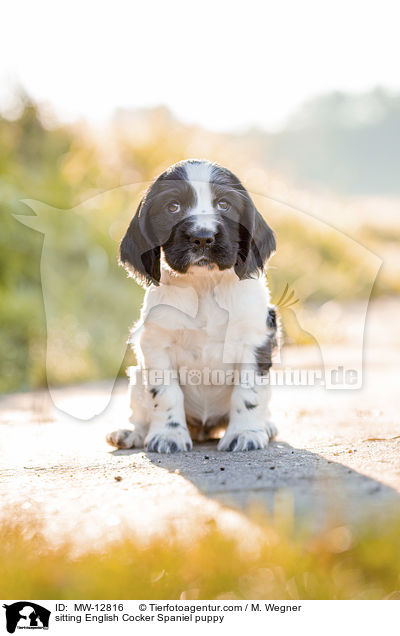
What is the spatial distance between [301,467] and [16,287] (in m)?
7.91

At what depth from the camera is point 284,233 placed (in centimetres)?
1753

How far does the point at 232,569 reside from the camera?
2.47 m

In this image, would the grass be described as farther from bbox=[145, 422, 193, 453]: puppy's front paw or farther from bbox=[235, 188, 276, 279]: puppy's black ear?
bbox=[235, 188, 276, 279]: puppy's black ear

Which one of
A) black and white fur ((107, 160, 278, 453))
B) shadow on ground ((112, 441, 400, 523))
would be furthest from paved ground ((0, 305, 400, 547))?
black and white fur ((107, 160, 278, 453))

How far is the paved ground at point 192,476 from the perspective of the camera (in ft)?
9.22

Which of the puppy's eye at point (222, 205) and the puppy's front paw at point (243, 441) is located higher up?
the puppy's eye at point (222, 205)

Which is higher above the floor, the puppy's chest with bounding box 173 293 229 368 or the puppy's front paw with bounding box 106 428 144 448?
the puppy's chest with bounding box 173 293 229 368

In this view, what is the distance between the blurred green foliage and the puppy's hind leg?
1249 millimetres

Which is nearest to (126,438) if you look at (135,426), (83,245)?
(135,426)

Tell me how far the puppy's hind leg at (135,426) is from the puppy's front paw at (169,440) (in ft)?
1.03

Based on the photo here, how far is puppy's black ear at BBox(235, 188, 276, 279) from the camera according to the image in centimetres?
409
